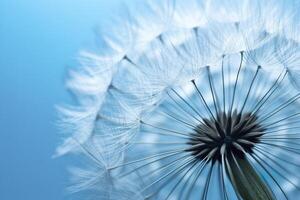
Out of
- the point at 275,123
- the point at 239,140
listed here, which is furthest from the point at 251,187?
the point at 275,123

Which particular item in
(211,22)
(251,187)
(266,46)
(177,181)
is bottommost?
(251,187)

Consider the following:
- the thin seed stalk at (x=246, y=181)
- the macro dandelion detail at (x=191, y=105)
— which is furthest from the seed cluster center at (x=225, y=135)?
the thin seed stalk at (x=246, y=181)

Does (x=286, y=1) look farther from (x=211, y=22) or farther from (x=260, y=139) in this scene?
(x=260, y=139)

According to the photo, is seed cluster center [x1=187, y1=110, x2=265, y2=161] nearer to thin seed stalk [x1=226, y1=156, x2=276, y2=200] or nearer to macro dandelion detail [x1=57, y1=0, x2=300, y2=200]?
macro dandelion detail [x1=57, y1=0, x2=300, y2=200]

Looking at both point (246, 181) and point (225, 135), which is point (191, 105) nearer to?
point (225, 135)

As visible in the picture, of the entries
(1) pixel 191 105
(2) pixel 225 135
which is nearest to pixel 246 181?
(2) pixel 225 135

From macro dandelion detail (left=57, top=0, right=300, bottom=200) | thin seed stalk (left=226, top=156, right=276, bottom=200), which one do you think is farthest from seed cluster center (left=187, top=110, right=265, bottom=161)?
thin seed stalk (left=226, top=156, right=276, bottom=200)

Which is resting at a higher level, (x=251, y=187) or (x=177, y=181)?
(x=177, y=181)

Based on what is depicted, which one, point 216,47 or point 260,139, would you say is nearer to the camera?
point 216,47
